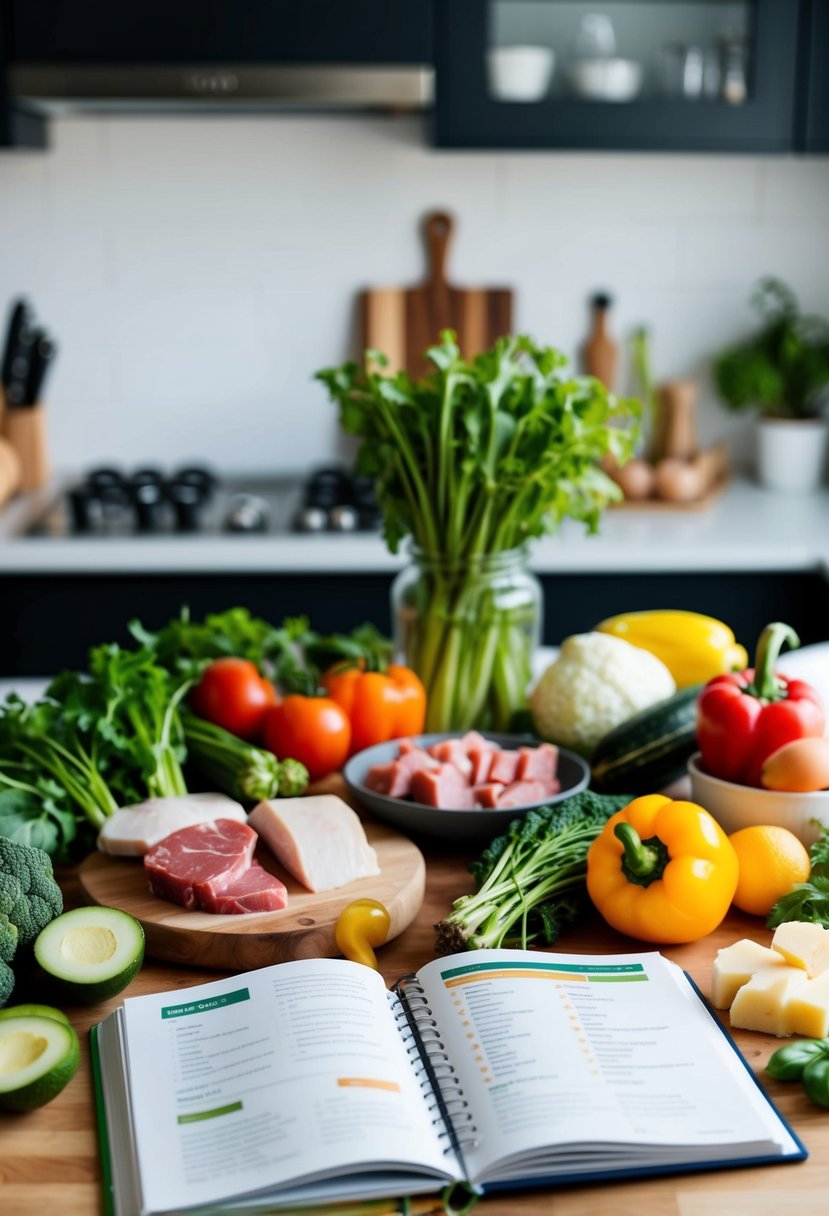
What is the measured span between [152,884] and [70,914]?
113 millimetres

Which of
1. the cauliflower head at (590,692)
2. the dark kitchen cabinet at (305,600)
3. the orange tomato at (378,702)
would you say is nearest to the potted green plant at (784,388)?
the dark kitchen cabinet at (305,600)

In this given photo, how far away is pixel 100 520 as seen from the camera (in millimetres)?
3023

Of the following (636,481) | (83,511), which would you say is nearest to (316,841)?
(83,511)

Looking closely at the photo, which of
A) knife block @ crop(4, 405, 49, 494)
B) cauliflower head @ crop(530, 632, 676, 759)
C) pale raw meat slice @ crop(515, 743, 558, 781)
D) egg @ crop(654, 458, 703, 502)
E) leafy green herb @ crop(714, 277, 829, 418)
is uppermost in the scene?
leafy green herb @ crop(714, 277, 829, 418)

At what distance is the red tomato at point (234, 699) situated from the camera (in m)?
1.64

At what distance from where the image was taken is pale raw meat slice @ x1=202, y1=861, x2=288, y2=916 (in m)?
1.27

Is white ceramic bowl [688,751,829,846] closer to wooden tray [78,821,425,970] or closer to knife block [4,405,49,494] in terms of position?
wooden tray [78,821,425,970]

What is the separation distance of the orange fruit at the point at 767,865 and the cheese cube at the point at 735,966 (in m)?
0.13

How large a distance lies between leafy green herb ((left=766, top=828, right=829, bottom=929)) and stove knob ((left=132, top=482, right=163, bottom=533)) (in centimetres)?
198

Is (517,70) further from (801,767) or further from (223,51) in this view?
(801,767)

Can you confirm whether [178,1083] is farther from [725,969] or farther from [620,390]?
[620,390]

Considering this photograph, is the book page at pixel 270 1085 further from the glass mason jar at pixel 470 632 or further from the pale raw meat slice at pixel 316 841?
the glass mason jar at pixel 470 632

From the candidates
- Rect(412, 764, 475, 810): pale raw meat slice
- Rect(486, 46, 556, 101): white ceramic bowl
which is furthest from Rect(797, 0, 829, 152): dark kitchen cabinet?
Rect(412, 764, 475, 810): pale raw meat slice

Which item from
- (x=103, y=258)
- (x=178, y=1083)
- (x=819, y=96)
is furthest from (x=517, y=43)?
(x=178, y=1083)
